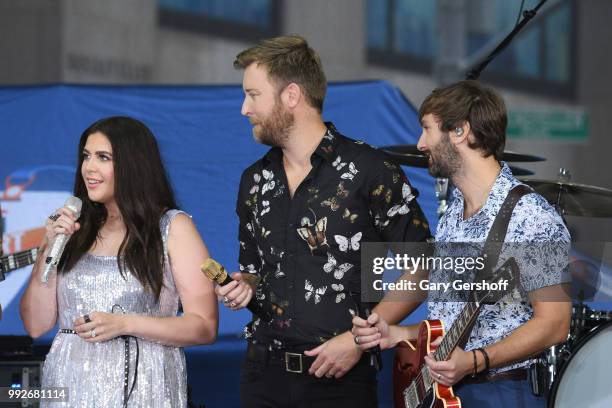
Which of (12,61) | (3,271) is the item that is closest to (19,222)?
(3,271)

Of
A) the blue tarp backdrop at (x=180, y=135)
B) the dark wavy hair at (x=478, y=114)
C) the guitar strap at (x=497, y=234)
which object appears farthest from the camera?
the blue tarp backdrop at (x=180, y=135)

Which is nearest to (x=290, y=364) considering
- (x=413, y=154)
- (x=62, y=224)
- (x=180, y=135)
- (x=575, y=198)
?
(x=62, y=224)

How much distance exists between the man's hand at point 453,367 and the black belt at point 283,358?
21.5 inches

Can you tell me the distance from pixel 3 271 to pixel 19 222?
1992 millimetres

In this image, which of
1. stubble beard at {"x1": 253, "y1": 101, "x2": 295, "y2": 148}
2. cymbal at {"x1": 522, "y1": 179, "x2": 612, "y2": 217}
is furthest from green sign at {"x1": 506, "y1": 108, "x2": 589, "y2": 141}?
stubble beard at {"x1": 253, "y1": 101, "x2": 295, "y2": 148}

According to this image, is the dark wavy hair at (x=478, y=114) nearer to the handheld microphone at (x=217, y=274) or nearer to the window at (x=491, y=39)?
the handheld microphone at (x=217, y=274)

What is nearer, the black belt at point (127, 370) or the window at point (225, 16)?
the black belt at point (127, 370)

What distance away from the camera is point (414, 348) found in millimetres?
3580

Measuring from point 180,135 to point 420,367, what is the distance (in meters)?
3.01


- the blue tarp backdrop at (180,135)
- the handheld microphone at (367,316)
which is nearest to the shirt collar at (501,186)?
the handheld microphone at (367,316)

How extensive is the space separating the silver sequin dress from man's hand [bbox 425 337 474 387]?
95cm

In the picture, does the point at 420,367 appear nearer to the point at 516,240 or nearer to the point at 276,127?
the point at 516,240

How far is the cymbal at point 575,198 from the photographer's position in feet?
16.0

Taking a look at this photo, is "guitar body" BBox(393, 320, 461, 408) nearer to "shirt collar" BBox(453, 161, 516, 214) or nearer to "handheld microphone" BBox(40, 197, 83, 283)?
"shirt collar" BBox(453, 161, 516, 214)
